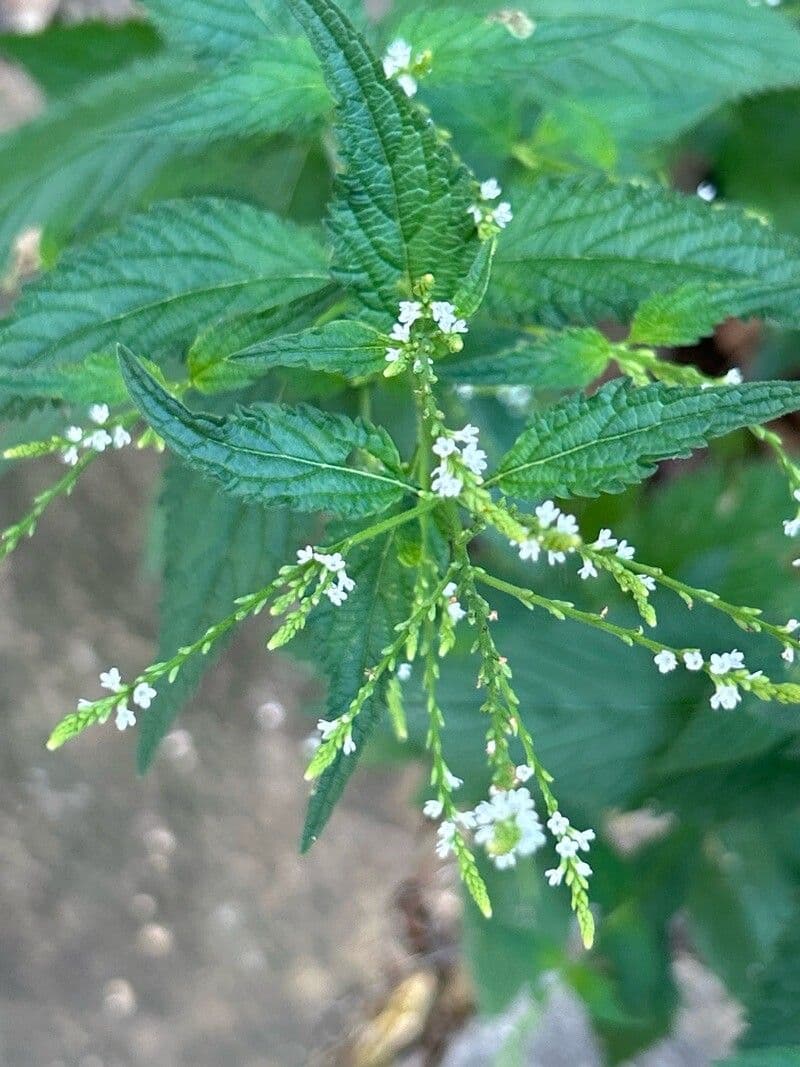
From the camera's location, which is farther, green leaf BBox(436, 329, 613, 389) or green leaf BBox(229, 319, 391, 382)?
green leaf BBox(436, 329, 613, 389)

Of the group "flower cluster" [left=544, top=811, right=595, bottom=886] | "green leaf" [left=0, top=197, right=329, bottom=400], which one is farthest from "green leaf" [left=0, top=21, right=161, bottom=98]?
"flower cluster" [left=544, top=811, right=595, bottom=886]

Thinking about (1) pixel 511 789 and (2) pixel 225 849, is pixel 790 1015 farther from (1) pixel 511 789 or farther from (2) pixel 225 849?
(2) pixel 225 849

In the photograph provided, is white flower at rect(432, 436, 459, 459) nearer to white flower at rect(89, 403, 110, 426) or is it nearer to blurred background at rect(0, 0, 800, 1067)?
white flower at rect(89, 403, 110, 426)

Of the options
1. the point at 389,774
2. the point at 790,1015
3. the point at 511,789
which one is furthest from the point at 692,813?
the point at 389,774

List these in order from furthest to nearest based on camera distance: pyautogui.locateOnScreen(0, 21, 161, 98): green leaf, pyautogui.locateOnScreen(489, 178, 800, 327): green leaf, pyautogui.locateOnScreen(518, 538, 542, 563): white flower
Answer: pyautogui.locateOnScreen(0, 21, 161, 98): green leaf
pyautogui.locateOnScreen(489, 178, 800, 327): green leaf
pyautogui.locateOnScreen(518, 538, 542, 563): white flower

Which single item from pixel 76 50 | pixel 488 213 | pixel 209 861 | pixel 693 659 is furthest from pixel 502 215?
pixel 209 861

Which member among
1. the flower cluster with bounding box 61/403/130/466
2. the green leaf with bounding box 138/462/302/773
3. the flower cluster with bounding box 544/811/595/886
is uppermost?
the flower cluster with bounding box 61/403/130/466

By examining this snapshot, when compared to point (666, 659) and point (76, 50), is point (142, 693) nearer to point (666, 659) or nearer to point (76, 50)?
point (666, 659)
